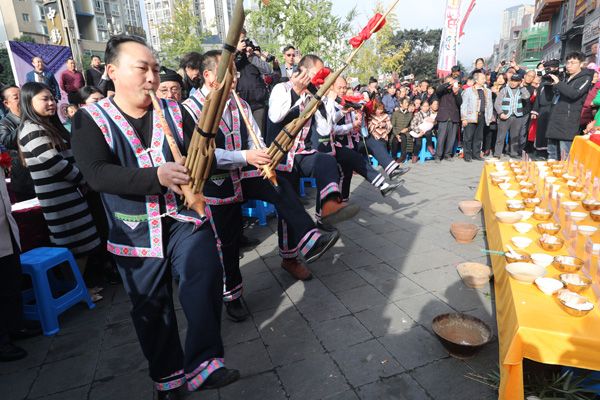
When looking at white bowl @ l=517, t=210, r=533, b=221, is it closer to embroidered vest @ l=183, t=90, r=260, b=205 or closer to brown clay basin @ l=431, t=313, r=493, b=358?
brown clay basin @ l=431, t=313, r=493, b=358

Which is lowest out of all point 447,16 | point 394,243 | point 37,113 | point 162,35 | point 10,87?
point 394,243

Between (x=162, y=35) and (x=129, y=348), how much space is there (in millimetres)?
30779

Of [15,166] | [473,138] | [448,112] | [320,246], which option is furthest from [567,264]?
[473,138]

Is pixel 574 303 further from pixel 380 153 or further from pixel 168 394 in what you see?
pixel 380 153

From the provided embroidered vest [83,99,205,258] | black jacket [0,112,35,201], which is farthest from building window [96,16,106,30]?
embroidered vest [83,99,205,258]

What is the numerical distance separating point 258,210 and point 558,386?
168 inches

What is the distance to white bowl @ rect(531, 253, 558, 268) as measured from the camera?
7.65 ft

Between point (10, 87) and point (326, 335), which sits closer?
point (326, 335)

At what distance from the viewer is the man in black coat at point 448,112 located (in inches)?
381

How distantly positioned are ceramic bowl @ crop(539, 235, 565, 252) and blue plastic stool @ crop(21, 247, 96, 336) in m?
3.89

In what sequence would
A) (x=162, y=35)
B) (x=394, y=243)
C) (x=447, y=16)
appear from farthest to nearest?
1. (x=162, y=35)
2. (x=447, y=16)
3. (x=394, y=243)

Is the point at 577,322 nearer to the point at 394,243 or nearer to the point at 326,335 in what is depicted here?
the point at 326,335

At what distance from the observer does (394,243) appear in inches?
181

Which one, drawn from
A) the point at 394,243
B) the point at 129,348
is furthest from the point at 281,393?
the point at 394,243
